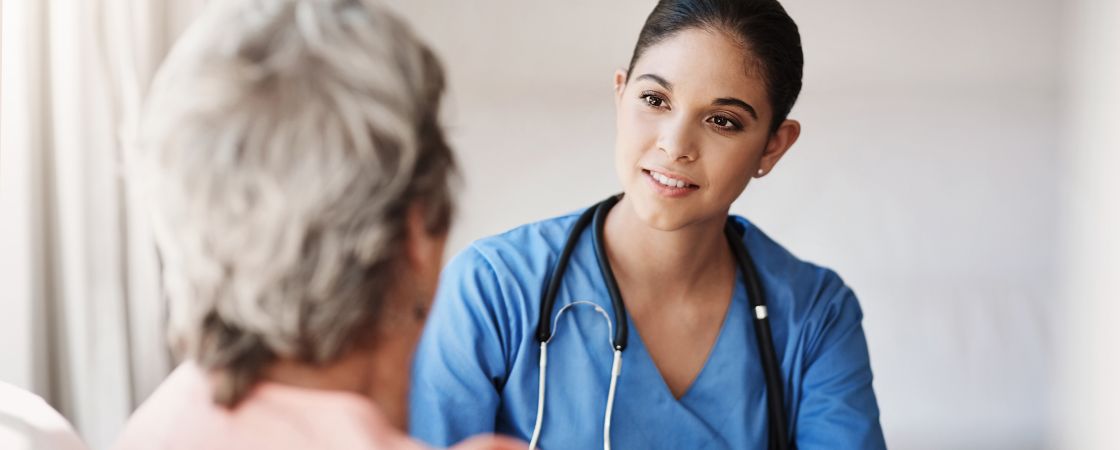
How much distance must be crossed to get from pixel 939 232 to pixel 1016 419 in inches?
9.0

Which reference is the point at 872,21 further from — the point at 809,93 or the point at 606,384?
the point at 606,384

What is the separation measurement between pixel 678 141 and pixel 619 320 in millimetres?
161

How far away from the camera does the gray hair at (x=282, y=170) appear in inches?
20.3

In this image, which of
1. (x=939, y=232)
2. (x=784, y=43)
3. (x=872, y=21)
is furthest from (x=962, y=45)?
(x=784, y=43)

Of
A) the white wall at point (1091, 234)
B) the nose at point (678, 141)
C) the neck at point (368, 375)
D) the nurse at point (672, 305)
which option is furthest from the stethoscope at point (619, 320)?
the white wall at point (1091, 234)

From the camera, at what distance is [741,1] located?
0.84 meters

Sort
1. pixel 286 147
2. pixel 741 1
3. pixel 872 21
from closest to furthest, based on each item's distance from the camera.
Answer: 1. pixel 286 147
2. pixel 741 1
3. pixel 872 21

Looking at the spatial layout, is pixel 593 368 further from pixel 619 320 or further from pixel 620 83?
pixel 620 83

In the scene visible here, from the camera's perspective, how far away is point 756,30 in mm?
834

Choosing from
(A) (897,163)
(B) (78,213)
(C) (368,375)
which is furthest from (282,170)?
(A) (897,163)

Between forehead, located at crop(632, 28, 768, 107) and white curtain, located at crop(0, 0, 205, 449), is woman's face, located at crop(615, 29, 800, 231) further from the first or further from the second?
white curtain, located at crop(0, 0, 205, 449)

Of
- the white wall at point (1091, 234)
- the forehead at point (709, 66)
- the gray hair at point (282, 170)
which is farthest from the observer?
the white wall at point (1091, 234)

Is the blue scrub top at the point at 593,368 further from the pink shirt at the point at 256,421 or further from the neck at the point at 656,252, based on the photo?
the pink shirt at the point at 256,421

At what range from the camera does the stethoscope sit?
2.81 feet
